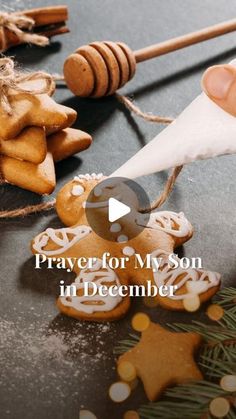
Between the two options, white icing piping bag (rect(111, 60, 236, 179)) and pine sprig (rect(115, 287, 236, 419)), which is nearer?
pine sprig (rect(115, 287, 236, 419))

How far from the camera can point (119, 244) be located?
1.06 meters

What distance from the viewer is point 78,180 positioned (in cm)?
116

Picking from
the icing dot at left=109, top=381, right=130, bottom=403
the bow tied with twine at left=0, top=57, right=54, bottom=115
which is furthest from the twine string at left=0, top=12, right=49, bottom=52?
the icing dot at left=109, top=381, right=130, bottom=403

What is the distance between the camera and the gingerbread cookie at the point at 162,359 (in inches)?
35.4

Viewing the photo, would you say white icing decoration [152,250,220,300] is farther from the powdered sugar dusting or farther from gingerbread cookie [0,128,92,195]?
gingerbread cookie [0,128,92,195]

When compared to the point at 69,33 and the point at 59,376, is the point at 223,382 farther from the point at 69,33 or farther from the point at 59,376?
the point at 69,33

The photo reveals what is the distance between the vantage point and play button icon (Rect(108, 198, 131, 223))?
1101 millimetres

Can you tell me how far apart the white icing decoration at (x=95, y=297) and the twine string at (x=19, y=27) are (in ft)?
2.53

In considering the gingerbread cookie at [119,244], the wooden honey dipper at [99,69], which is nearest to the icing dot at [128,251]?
the gingerbread cookie at [119,244]

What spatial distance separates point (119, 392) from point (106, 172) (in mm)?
491

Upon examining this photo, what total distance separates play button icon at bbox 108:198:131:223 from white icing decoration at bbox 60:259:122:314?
106 millimetres

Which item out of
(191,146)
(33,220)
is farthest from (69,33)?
(191,146)

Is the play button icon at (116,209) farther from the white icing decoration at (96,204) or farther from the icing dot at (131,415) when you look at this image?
the icing dot at (131,415)


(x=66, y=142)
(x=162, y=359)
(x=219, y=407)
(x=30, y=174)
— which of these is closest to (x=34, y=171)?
(x=30, y=174)
